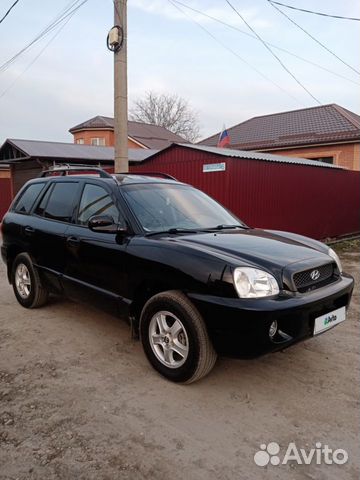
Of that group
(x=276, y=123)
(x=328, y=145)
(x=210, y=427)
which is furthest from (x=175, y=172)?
(x=276, y=123)

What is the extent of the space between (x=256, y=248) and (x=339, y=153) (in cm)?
1683

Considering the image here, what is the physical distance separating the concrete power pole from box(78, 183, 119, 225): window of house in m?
3.56

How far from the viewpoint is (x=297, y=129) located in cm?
2092

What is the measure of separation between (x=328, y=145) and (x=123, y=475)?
18732 mm

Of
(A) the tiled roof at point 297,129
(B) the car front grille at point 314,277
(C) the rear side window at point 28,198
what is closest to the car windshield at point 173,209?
(B) the car front grille at point 314,277

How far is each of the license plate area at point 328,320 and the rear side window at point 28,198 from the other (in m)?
3.72

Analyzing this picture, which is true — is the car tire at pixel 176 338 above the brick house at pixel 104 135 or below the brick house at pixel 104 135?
below

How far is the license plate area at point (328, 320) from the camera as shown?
303 centimetres

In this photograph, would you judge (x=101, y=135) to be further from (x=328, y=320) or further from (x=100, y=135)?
(x=328, y=320)

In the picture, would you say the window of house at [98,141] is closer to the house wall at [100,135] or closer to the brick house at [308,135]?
the house wall at [100,135]

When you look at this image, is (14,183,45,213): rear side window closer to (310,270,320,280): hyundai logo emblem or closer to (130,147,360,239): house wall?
(310,270,320,280): hyundai logo emblem

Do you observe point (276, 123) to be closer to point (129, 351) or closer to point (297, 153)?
point (297, 153)

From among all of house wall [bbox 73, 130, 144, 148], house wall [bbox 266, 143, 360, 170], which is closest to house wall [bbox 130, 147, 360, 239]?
house wall [bbox 266, 143, 360, 170]

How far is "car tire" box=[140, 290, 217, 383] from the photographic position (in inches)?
115
